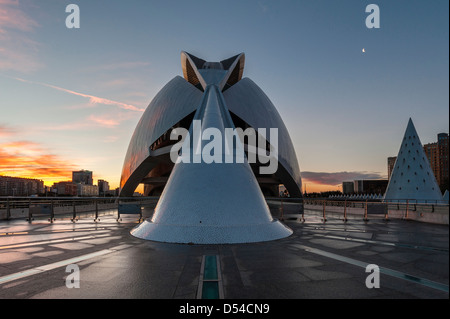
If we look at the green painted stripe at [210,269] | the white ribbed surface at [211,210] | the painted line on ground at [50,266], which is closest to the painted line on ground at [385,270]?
the white ribbed surface at [211,210]

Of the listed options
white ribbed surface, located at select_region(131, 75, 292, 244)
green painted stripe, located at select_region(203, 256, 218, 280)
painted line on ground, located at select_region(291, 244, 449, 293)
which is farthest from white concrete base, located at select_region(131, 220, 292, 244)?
green painted stripe, located at select_region(203, 256, 218, 280)

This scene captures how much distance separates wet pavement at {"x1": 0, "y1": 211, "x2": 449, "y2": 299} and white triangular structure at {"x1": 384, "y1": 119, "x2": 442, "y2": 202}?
2092 cm

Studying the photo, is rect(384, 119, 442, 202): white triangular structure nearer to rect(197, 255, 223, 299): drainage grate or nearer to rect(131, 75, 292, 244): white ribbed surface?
rect(131, 75, 292, 244): white ribbed surface

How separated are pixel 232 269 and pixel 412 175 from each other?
2615 centimetres

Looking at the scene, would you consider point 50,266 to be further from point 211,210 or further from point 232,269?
point 211,210

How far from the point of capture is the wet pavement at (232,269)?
319 centimetres

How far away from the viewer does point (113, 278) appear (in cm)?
381

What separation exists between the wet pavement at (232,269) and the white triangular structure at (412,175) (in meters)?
20.9

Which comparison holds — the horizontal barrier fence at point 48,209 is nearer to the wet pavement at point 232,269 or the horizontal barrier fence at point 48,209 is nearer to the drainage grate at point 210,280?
the wet pavement at point 232,269

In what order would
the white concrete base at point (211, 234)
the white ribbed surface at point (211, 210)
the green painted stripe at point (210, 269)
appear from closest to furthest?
the green painted stripe at point (210, 269), the white concrete base at point (211, 234), the white ribbed surface at point (211, 210)

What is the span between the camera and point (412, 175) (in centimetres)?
2414

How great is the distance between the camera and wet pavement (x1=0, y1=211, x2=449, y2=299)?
3.19 metres

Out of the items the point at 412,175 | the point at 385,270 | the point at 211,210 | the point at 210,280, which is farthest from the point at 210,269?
the point at 412,175

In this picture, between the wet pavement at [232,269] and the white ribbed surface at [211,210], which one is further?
the white ribbed surface at [211,210]
